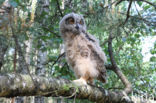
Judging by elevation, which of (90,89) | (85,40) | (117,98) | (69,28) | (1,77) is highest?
(69,28)

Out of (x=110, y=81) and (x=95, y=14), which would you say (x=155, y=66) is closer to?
(x=110, y=81)

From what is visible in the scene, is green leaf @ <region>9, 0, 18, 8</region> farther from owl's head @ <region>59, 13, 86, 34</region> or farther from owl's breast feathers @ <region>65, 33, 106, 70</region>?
owl's head @ <region>59, 13, 86, 34</region>

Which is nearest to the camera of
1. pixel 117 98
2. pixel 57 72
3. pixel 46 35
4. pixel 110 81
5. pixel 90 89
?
pixel 90 89

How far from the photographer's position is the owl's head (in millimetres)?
4758

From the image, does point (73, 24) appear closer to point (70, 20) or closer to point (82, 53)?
point (70, 20)

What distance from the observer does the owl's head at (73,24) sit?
4758mm

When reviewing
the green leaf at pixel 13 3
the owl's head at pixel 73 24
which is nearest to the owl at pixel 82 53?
the owl's head at pixel 73 24

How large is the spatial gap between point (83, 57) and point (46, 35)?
145 centimetres

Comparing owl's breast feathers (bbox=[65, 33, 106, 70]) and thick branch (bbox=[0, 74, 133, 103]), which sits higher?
owl's breast feathers (bbox=[65, 33, 106, 70])

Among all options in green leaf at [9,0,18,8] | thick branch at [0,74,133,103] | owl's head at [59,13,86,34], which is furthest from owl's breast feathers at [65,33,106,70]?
green leaf at [9,0,18,8]

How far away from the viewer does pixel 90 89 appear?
3340 mm

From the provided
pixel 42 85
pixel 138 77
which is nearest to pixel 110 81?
pixel 138 77

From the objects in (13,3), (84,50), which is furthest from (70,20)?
(13,3)

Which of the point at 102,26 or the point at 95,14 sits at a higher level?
the point at 95,14
